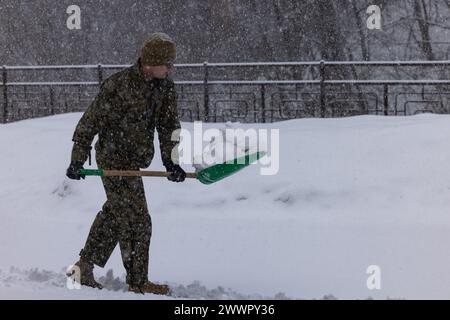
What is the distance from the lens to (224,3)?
18234mm

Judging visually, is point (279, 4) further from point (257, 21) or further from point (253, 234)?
point (253, 234)

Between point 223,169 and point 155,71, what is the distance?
0.77m

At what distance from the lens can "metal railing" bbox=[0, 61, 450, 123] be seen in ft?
39.7

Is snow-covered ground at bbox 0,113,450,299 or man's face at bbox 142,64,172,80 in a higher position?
man's face at bbox 142,64,172,80

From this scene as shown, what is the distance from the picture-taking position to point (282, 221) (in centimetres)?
700

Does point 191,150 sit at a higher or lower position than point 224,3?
lower

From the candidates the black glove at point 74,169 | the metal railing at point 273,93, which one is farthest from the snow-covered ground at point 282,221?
the metal railing at point 273,93

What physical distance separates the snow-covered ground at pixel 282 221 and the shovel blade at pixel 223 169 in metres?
0.66

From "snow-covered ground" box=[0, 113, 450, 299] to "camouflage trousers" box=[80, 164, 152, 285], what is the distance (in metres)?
0.25

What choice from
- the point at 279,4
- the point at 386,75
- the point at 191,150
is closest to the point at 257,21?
the point at 279,4

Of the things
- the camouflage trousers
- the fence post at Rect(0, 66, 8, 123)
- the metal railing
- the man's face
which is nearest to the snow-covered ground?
Answer: the camouflage trousers

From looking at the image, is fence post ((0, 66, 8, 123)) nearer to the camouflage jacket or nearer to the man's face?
the camouflage jacket

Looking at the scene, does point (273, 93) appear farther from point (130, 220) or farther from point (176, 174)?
point (130, 220)
